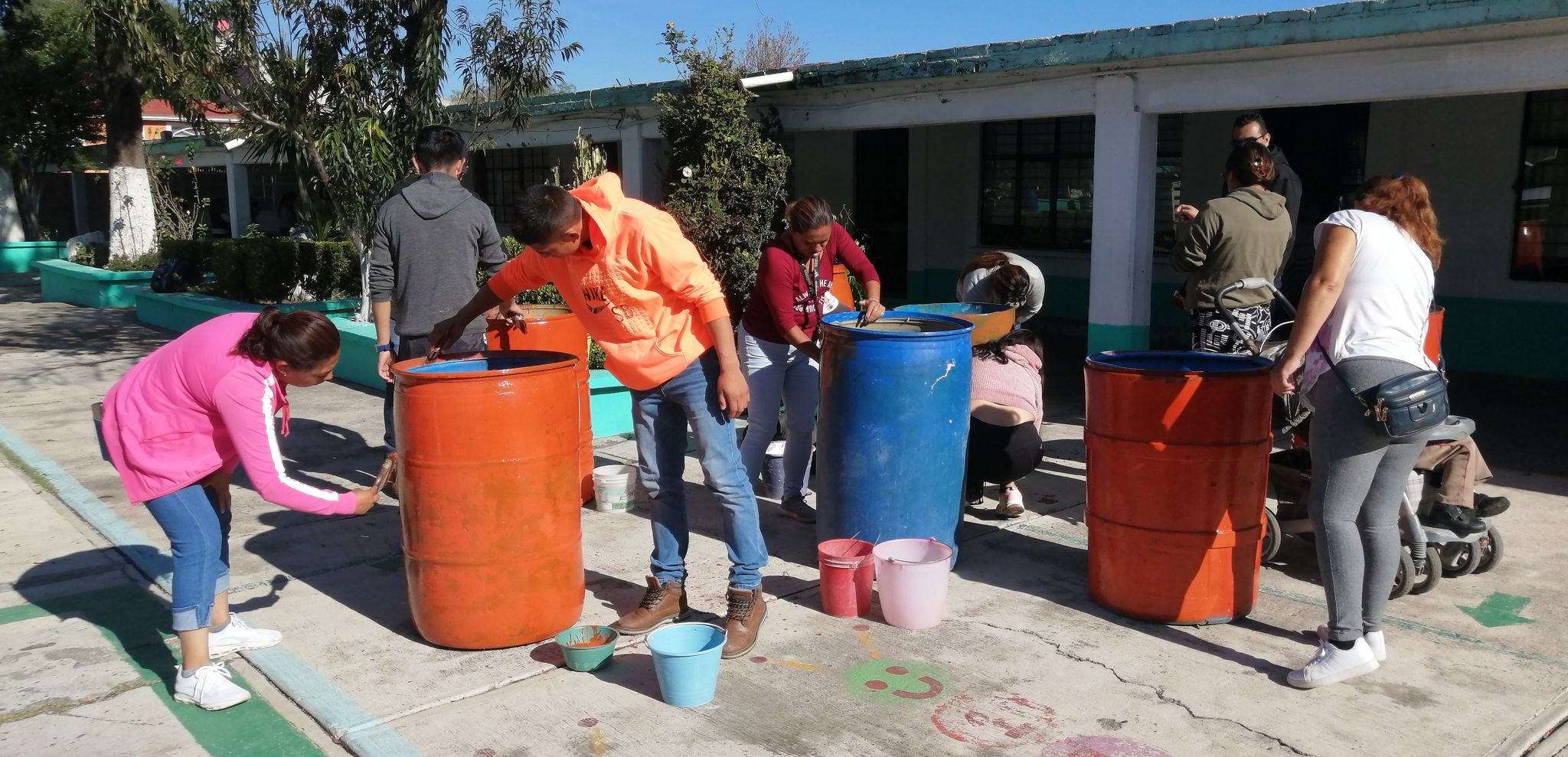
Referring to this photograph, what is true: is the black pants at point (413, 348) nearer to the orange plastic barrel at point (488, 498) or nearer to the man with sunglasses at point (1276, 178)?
the orange plastic barrel at point (488, 498)

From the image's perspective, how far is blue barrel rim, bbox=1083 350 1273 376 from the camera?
13.4 ft

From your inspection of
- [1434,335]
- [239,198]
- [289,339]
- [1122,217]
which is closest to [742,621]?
[289,339]

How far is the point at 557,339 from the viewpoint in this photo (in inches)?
246

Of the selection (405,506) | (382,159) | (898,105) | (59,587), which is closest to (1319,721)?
(405,506)

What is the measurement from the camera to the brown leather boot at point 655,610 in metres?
4.18

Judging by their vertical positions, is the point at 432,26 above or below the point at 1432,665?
above

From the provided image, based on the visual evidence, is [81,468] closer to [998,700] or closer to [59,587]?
[59,587]

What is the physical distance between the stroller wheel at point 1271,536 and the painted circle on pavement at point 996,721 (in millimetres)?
1686

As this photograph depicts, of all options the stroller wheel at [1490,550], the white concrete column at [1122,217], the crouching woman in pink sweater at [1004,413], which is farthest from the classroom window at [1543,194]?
the crouching woman in pink sweater at [1004,413]

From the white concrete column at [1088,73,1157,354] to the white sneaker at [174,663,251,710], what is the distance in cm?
588

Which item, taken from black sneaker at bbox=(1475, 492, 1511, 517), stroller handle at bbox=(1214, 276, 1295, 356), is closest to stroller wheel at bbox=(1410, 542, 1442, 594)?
black sneaker at bbox=(1475, 492, 1511, 517)

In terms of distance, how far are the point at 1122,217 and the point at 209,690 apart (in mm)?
6314

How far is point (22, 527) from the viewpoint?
5.73 metres

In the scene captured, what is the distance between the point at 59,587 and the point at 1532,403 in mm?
9681
